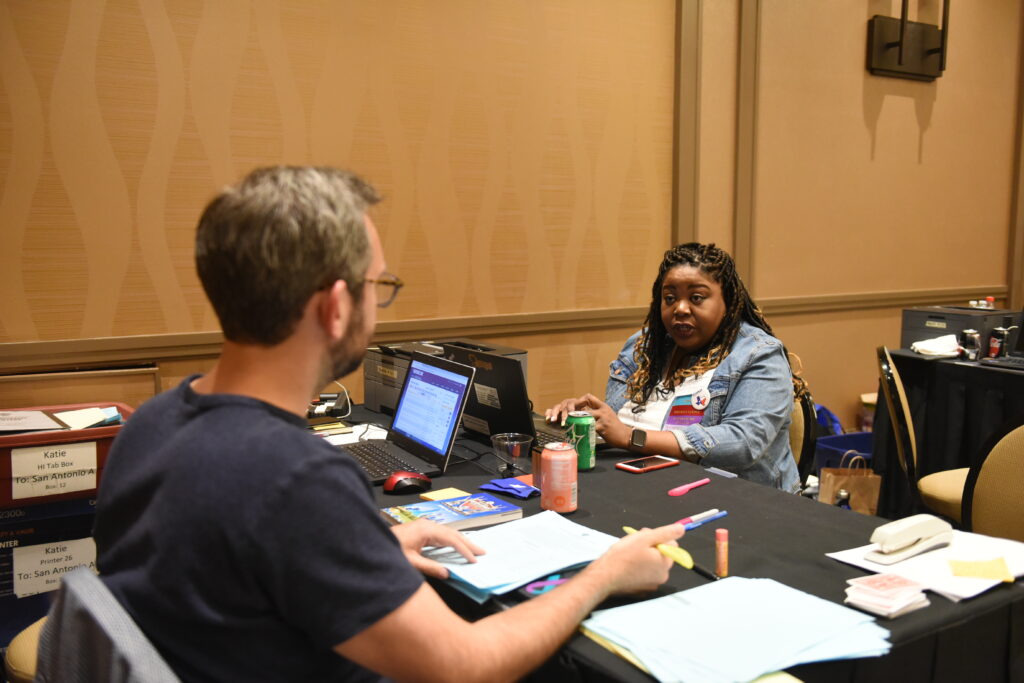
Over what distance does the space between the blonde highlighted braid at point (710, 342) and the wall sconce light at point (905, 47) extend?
2977 millimetres

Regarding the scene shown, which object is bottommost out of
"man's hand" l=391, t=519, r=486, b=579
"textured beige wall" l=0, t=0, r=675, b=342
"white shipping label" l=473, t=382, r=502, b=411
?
"man's hand" l=391, t=519, r=486, b=579

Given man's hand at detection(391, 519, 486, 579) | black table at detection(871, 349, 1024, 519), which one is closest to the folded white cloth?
black table at detection(871, 349, 1024, 519)

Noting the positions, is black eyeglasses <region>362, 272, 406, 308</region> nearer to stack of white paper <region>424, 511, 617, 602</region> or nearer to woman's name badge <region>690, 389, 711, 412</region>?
stack of white paper <region>424, 511, 617, 602</region>

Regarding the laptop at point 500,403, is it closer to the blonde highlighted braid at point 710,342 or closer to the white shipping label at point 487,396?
the white shipping label at point 487,396

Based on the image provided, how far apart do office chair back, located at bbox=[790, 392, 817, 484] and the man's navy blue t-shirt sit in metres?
1.93

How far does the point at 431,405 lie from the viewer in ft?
6.70

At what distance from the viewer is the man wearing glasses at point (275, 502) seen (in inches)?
33.5

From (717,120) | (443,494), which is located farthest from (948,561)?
(717,120)

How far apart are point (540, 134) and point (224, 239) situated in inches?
117

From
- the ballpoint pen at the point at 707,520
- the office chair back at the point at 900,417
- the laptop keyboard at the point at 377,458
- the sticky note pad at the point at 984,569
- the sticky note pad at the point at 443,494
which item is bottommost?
the office chair back at the point at 900,417

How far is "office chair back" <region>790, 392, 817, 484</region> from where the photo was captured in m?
2.55

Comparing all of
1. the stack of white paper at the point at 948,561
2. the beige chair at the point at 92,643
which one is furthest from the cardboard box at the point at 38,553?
the stack of white paper at the point at 948,561

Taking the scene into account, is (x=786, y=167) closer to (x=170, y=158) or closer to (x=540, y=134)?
(x=540, y=134)

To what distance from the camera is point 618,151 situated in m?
3.92
